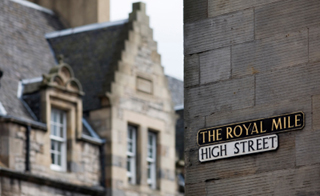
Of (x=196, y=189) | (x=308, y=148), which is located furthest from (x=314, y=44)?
(x=196, y=189)

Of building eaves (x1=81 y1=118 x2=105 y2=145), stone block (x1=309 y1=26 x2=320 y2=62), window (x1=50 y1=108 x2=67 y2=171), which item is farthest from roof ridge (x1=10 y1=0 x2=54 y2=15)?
stone block (x1=309 y1=26 x2=320 y2=62)

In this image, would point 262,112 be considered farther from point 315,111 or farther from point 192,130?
point 192,130

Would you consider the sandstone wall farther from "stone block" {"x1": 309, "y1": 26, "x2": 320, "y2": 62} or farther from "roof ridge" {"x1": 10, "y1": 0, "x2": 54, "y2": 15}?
"stone block" {"x1": 309, "y1": 26, "x2": 320, "y2": 62}

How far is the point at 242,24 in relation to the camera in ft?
43.1

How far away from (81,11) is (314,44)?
86.9ft

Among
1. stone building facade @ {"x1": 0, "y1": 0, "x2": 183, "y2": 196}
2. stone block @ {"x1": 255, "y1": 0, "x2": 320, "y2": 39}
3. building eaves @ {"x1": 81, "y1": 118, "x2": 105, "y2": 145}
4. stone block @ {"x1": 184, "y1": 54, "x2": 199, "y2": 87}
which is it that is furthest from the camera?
building eaves @ {"x1": 81, "y1": 118, "x2": 105, "y2": 145}

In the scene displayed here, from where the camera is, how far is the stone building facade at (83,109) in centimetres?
3022

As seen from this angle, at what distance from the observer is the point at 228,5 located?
1338 cm

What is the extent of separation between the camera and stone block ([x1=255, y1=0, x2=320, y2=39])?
12.6 meters

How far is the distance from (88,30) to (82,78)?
92.3 inches

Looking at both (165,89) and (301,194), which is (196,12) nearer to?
(301,194)

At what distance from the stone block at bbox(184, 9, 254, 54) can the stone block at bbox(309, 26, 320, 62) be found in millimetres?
806

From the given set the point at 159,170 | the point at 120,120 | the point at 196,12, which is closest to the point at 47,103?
the point at 120,120

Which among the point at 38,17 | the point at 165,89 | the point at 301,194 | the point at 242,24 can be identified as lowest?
the point at 301,194
